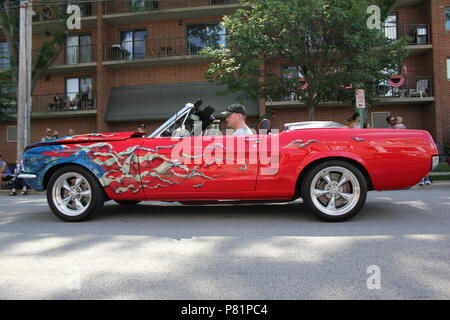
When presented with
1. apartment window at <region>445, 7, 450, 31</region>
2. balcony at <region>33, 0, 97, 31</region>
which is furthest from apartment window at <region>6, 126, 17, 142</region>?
apartment window at <region>445, 7, 450, 31</region>

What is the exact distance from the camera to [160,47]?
2055 centimetres

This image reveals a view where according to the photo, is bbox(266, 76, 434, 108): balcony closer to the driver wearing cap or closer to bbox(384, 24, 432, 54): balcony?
bbox(384, 24, 432, 54): balcony

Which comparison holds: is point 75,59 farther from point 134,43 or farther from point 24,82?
point 24,82

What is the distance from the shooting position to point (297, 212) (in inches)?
194

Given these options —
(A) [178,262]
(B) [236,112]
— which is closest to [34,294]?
(A) [178,262]

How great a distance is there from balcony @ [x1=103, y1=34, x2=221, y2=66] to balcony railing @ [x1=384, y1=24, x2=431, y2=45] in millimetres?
9475

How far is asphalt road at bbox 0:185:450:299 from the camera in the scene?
2.32m

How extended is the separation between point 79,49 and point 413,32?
19.6 m

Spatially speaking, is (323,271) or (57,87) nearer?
(323,271)

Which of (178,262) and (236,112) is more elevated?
(236,112)

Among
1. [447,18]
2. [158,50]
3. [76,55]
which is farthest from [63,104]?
[447,18]

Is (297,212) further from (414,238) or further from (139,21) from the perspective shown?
(139,21)
